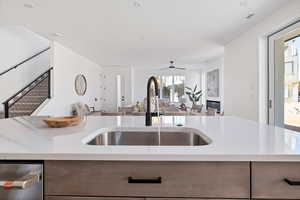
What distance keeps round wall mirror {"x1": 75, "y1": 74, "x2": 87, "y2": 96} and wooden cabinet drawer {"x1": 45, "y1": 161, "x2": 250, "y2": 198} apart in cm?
666

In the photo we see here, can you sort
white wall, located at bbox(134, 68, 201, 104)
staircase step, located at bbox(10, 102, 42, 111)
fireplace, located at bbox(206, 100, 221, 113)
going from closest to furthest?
staircase step, located at bbox(10, 102, 42, 111) < fireplace, located at bbox(206, 100, 221, 113) < white wall, located at bbox(134, 68, 201, 104)

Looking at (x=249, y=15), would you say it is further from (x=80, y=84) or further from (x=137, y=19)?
(x=80, y=84)

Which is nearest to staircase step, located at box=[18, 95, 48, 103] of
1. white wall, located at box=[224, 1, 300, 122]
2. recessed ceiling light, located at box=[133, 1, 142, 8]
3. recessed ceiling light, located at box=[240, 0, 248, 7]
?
recessed ceiling light, located at box=[133, 1, 142, 8]

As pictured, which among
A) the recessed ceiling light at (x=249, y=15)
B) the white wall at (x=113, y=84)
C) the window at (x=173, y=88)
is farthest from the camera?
the window at (x=173, y=88)

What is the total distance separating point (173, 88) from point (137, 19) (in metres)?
7.80

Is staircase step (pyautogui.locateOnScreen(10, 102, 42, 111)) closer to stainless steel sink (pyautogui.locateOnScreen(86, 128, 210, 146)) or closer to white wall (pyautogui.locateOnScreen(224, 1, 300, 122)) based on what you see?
stainless steel sink (pyautogui.locateOnScreen(86, 128, 210, 146))

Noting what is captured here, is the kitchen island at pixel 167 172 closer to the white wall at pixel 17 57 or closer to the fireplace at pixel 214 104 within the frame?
the white wall at pixel 17 57

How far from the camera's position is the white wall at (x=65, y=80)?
18.1 feet

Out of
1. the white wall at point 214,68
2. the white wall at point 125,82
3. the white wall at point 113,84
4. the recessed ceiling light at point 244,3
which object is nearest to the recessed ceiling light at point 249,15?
the recessed ceiling light at point 244,3

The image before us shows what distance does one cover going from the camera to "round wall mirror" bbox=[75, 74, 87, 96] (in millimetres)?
7161

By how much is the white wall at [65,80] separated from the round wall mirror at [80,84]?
15 cm

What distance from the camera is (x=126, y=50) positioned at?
22.4 feet

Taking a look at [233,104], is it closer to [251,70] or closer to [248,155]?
[251,70]

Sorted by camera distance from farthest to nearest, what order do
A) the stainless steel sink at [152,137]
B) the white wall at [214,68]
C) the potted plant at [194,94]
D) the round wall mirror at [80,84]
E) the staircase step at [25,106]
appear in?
the potted plant at [194,94]
the white wall at [214,68]
the round wall mirror at [80,84]
the staircase step at [25,106]
the stainless steel sink at [152,137]
